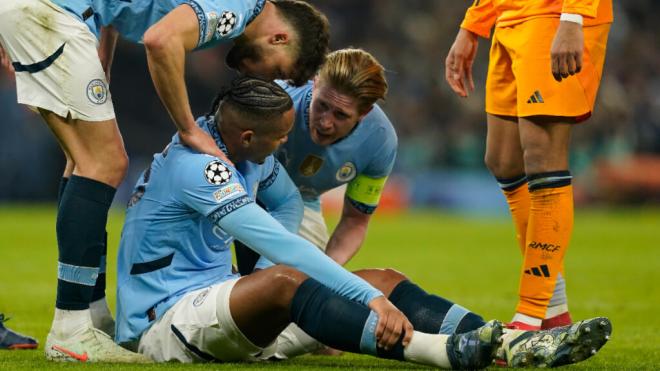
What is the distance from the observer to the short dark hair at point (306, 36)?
4.79m

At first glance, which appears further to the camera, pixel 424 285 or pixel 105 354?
pixel 424 285

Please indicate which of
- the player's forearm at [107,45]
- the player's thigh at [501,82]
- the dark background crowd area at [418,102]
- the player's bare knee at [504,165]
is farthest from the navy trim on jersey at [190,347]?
the dark background crowd area at [418,102]

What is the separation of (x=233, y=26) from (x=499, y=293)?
3.91 metres

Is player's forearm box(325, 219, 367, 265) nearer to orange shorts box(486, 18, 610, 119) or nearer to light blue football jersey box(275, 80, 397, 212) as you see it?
light blue football jersey box(275, 80, 397, 212)

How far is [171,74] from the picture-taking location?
4344 mm

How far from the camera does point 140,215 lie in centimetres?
441

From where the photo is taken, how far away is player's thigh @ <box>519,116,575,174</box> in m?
5.05

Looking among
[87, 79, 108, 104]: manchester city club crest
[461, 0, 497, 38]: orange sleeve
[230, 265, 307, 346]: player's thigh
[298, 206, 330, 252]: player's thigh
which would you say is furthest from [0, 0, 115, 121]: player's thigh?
[461, 0, 497, 38]: orange sleeve

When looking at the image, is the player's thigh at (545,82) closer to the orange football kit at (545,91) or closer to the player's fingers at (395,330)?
the orange football kit at (545,91)

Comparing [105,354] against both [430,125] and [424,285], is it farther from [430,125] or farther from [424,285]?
[430,125]

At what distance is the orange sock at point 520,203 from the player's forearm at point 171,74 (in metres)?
1.79

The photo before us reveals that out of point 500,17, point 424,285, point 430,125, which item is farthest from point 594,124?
point 500,17

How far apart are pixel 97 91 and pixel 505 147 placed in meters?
1.96

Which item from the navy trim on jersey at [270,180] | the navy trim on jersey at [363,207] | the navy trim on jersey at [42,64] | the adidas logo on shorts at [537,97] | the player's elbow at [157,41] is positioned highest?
the player's elbow at [157,41]
